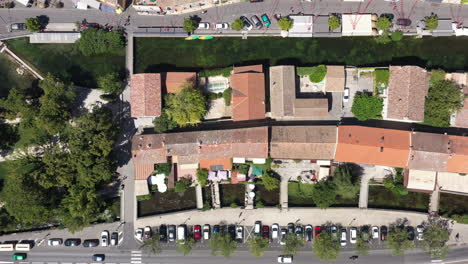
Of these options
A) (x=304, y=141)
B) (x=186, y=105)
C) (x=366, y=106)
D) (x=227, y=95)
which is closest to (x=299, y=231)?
(x=304, y=141)

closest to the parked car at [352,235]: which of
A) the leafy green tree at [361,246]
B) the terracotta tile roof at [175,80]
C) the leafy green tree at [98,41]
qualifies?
the leafy green tree at [361,246]

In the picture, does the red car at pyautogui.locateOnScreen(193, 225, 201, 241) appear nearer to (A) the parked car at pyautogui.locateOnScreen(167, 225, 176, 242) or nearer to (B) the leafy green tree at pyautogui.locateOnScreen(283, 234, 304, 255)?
(A) the parked car at pyautogui.locateOnScreen(167, 225, 176, 242)

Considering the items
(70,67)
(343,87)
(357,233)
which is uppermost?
(70,67)

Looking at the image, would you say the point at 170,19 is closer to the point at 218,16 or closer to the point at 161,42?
the point at 161,42

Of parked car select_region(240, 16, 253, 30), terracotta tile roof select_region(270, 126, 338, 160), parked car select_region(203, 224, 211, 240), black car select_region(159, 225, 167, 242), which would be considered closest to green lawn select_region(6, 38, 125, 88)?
parked car select_region(240, 16, 253, 30)

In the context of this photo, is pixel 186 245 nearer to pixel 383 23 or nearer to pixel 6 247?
pixel 6 247

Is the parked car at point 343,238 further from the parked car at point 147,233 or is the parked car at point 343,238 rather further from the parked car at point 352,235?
the parked car at point 147,233

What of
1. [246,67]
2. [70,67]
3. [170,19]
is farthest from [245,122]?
[70,67]
